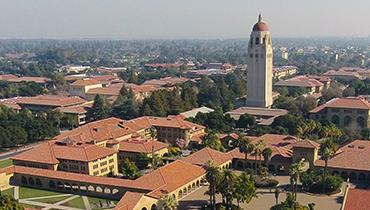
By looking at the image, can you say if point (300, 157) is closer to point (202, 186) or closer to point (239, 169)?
point (239, 169)

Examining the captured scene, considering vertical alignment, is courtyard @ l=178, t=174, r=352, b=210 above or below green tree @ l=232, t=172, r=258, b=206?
below

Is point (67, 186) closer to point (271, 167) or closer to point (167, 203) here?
point (167, 203)

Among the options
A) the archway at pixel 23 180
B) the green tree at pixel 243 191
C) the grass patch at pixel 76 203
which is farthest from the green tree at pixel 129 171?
the green tree at pixel 243 191

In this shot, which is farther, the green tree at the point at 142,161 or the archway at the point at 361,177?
the green tree at the point at 142,161

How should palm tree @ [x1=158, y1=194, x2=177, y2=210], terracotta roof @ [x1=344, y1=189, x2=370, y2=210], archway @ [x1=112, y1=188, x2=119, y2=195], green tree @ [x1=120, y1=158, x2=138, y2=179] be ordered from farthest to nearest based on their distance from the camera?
green tree @ [x1=120, y1=158, x2=138, y2=179]
archway @ [x1=112, y1=188, x2=119, y2=195]
palm tree @ [x1=158, y1=194, x2=177, y2=210]
terracotta roof @ [x1=344, y1=189, x2=370, y2=210]

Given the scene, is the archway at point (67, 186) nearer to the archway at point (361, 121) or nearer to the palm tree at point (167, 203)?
the palm tree at point (167, 203)

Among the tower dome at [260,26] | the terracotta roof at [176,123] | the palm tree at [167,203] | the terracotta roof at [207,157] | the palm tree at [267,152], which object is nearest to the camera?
the palm tree at [167,203]

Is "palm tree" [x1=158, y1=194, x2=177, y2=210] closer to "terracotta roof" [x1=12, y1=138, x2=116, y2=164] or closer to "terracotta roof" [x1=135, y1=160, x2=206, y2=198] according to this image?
"terracotta roof" [x1=135, y1=160, x2=206, y2=198]

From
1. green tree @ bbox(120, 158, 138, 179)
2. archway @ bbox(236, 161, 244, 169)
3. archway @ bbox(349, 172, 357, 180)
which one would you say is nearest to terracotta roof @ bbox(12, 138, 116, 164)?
green tree @ bbox(120, 158, 138, 179)
